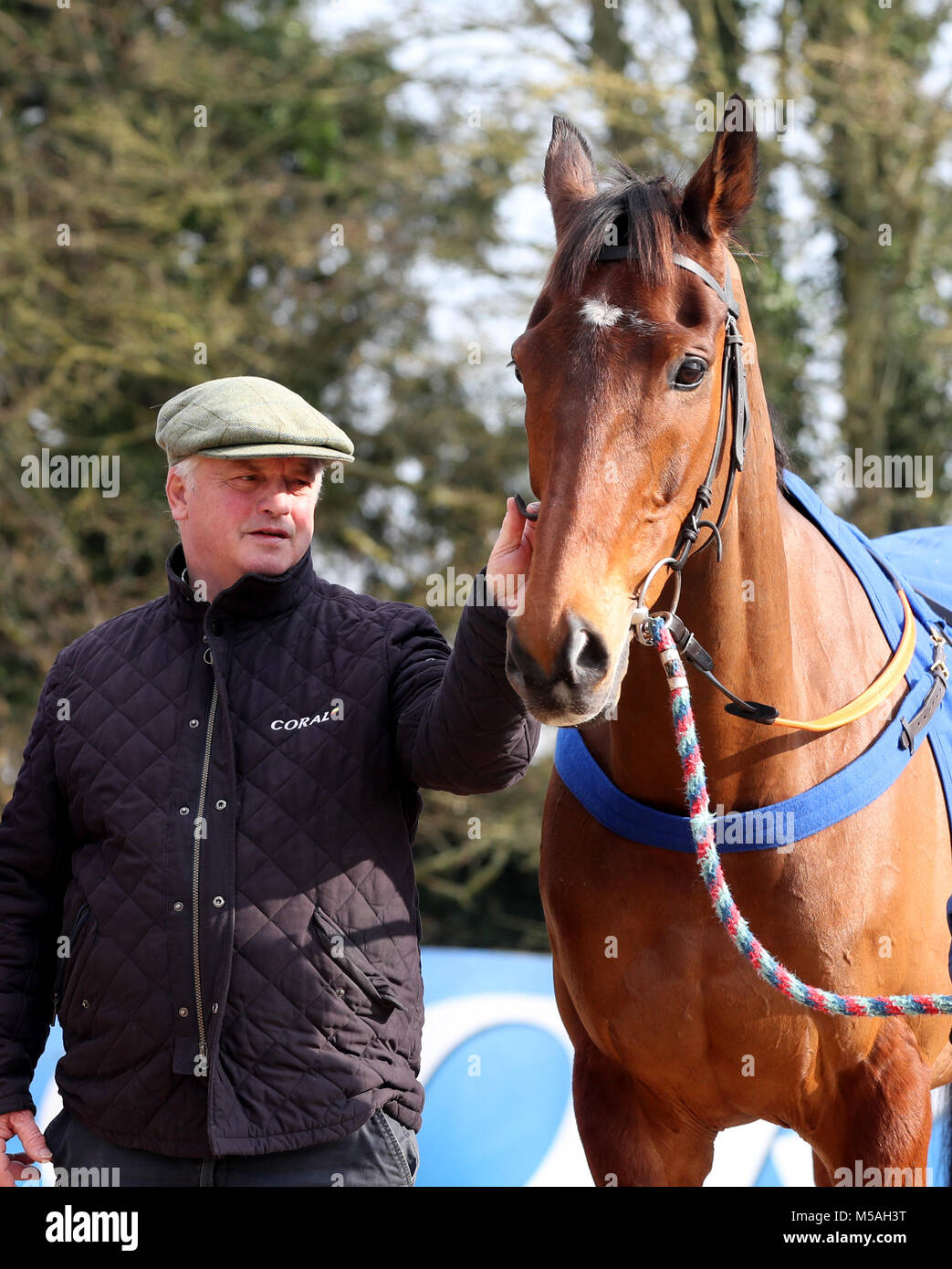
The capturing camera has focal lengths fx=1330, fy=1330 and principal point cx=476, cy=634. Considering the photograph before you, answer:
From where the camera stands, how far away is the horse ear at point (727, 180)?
2131mm

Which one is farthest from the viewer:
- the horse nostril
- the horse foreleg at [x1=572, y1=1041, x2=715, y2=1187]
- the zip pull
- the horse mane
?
the horse foreleg at [x1=572, y1=1041, x2=715, y2=1187]

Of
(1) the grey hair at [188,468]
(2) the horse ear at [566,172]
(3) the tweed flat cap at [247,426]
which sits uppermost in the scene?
(2) the horse ear at [566,172]

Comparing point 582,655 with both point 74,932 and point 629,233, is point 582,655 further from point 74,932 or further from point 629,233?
point 74,932

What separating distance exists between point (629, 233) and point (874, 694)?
3.30ft

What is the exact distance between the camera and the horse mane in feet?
6.63

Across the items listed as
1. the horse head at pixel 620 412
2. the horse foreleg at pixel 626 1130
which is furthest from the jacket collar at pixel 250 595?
the horse foreleg at pixel 626 1130

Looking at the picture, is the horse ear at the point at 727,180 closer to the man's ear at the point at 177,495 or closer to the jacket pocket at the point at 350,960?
the man's ear at the point at 177,495

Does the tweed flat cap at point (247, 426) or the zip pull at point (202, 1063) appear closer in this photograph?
the zip pull at point (202, 1063)

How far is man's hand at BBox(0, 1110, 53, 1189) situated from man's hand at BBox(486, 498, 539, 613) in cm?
124

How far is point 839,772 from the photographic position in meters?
2.42

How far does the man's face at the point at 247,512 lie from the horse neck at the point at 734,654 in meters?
0.65

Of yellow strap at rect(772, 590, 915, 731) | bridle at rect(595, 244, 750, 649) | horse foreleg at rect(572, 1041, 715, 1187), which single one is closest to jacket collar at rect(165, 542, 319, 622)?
bridle at rect(595, 244, 750, 649)

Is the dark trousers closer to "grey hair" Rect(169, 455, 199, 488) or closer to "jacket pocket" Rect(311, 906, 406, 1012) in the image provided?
"jacket pocket" Rect(311, 906, 406, 1012)

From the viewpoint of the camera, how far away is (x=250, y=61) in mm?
11727
